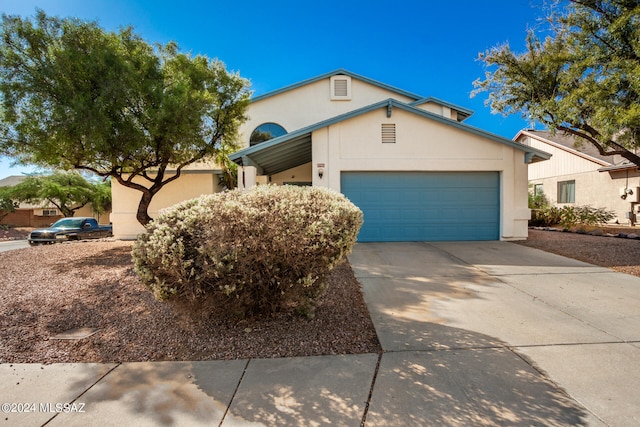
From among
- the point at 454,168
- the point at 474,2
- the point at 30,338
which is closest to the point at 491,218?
the point at 454,168

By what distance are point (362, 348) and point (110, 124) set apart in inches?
323

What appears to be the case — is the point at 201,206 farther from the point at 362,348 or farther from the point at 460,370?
the point at 460,370

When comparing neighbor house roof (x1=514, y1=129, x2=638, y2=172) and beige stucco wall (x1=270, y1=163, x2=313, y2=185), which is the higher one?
neighbor house roof (x1=514, y1=129, x2=638, y2=172)

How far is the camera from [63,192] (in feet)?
85.7

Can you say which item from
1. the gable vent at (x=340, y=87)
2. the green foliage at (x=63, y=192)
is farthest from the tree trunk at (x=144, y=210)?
the green foliage at (x=63, y=192)

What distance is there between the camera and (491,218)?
1044 cm

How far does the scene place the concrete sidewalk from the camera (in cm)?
238

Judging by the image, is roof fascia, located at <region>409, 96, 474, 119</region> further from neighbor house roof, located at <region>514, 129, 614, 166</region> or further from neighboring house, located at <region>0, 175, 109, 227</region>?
neighboring house, located at <region>0, 175, 109, 227</region>

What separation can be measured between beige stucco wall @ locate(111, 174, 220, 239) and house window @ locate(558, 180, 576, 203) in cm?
2019

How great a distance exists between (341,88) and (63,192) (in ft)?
79.7

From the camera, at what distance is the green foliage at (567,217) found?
1452 centimetres

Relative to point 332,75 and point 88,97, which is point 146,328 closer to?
point 88,97

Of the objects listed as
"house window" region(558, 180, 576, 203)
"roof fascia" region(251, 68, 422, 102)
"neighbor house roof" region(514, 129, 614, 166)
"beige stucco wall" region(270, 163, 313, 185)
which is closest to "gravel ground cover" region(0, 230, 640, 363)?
"beige stucco wall" region(270, 163, 313, 185)

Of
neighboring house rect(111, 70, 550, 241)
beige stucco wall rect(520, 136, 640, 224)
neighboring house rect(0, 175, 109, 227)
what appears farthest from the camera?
neighboring house rect(0, 175, 109, 227)
